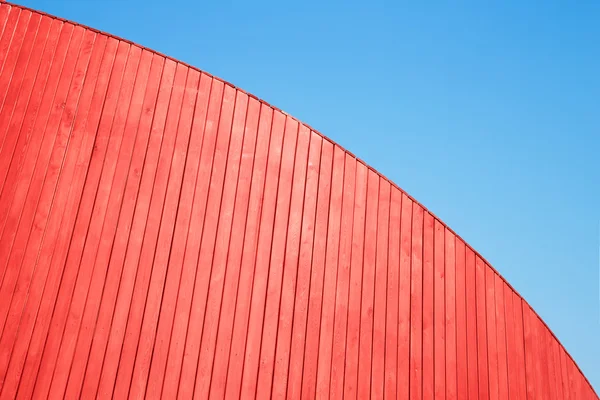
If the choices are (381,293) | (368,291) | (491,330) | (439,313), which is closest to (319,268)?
(368,291)

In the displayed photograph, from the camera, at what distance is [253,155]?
6215 mm

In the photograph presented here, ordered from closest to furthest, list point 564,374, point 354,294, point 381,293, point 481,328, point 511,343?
point 354,294 < point 381,293 < point 481,328 < point 511,343 < point 564,374

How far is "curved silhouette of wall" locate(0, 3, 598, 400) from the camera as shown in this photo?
5324 mm

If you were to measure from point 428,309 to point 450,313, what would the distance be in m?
0.27

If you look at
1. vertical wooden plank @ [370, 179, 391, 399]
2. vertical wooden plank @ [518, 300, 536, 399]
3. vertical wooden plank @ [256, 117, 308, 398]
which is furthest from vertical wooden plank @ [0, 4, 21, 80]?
vertical wooden plank @ [518, 300, 536, 399]

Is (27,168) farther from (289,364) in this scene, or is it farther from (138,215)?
(289,364)

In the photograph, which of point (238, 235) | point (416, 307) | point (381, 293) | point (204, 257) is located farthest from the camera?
point (416, 307)

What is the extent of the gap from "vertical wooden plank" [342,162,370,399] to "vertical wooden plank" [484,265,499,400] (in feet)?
5.04

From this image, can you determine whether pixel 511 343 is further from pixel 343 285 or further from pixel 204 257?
pixel 204 257

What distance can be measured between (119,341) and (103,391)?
43 cm

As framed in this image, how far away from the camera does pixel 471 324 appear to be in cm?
654

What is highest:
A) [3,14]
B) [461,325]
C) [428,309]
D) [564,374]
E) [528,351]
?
[3,14]

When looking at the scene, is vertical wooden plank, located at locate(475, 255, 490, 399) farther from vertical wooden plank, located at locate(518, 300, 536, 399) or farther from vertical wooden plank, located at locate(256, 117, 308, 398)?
vertical wooden plank, located at locate(256, 117, 308, 398)

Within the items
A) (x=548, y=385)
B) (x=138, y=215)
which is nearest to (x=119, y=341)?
(x=138, y=215)
